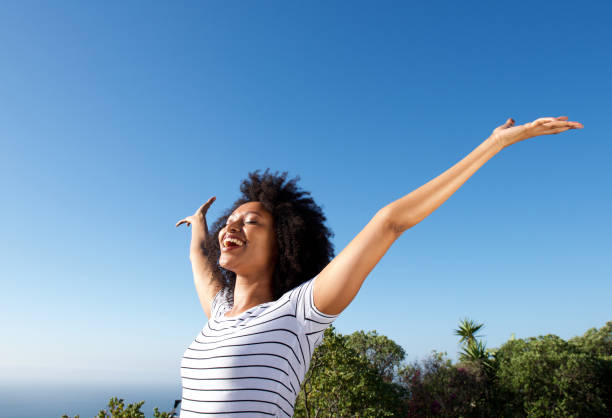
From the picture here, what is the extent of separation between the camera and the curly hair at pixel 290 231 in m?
2.21

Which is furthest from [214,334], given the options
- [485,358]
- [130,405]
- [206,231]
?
[485,358]

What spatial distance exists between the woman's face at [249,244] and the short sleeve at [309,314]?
50 centimetres

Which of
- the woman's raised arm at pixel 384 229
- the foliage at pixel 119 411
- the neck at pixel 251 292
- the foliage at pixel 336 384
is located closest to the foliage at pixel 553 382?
the foliage at pixel 336 384

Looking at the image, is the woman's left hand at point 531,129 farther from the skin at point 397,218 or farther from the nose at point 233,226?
the nose at point 233,226

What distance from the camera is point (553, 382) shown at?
1769cm

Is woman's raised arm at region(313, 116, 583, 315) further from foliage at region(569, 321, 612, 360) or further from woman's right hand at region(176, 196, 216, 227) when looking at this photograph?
foliage at region(569, 321, 612, 360)

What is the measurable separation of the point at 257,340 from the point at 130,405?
16.2ft

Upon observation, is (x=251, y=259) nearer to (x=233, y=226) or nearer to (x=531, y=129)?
(x=233, y=226)

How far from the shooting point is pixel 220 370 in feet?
5.36

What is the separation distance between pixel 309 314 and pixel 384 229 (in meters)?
0.46

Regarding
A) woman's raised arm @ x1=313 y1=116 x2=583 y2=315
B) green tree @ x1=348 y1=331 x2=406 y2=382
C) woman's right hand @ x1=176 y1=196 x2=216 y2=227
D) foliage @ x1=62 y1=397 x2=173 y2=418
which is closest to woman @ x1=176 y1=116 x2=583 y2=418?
woman's raised arm @ x1=313 y1=116 x2=583 y2=315

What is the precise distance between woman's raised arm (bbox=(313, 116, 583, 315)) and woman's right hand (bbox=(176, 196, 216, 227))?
6.30 ft

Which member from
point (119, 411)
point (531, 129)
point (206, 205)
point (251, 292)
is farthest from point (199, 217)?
point (119, 411)

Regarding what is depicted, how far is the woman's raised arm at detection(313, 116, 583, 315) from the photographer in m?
1.44
